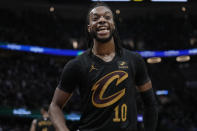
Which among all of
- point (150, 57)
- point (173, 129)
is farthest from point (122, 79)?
point (150, 57)

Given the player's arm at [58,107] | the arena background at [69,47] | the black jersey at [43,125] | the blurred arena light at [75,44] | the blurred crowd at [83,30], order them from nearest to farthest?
the player's arm at [58,107] → the black jersey at [43,125] → the arena background at [69,47] → the blurred crowd at [83,30] → the blurred arena light at [75,44]

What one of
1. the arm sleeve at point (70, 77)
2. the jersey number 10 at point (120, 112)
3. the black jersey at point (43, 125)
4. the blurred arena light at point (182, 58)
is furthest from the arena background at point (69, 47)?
the jersey number 10 at point (120, 112)

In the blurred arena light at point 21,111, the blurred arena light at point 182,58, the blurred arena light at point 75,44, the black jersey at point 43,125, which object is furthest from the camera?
the blurred arena light at point 75,44

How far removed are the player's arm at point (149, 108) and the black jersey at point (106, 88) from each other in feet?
0.26

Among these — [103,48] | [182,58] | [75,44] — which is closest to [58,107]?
[103,48]

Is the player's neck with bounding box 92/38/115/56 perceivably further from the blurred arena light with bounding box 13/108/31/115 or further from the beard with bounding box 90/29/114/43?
the blurred arena light with bounding box 13/108/31/115

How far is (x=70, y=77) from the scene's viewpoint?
1902 millimetres

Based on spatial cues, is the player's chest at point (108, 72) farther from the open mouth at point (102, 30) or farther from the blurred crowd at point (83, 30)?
the blurred crowd at point (83, 30)

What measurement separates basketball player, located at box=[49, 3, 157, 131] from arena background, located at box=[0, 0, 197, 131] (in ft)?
45.3

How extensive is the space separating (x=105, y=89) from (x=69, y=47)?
20.0 meters

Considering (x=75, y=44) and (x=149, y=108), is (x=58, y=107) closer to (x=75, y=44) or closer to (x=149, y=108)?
(x=149, y=108)

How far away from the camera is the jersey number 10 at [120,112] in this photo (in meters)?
1.81

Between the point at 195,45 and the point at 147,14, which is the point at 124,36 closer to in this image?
the point at 147,14

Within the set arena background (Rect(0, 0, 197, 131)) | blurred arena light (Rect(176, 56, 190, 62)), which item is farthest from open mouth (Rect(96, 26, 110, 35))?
blurred arena light (Rect(176, 56, 190, 62))
